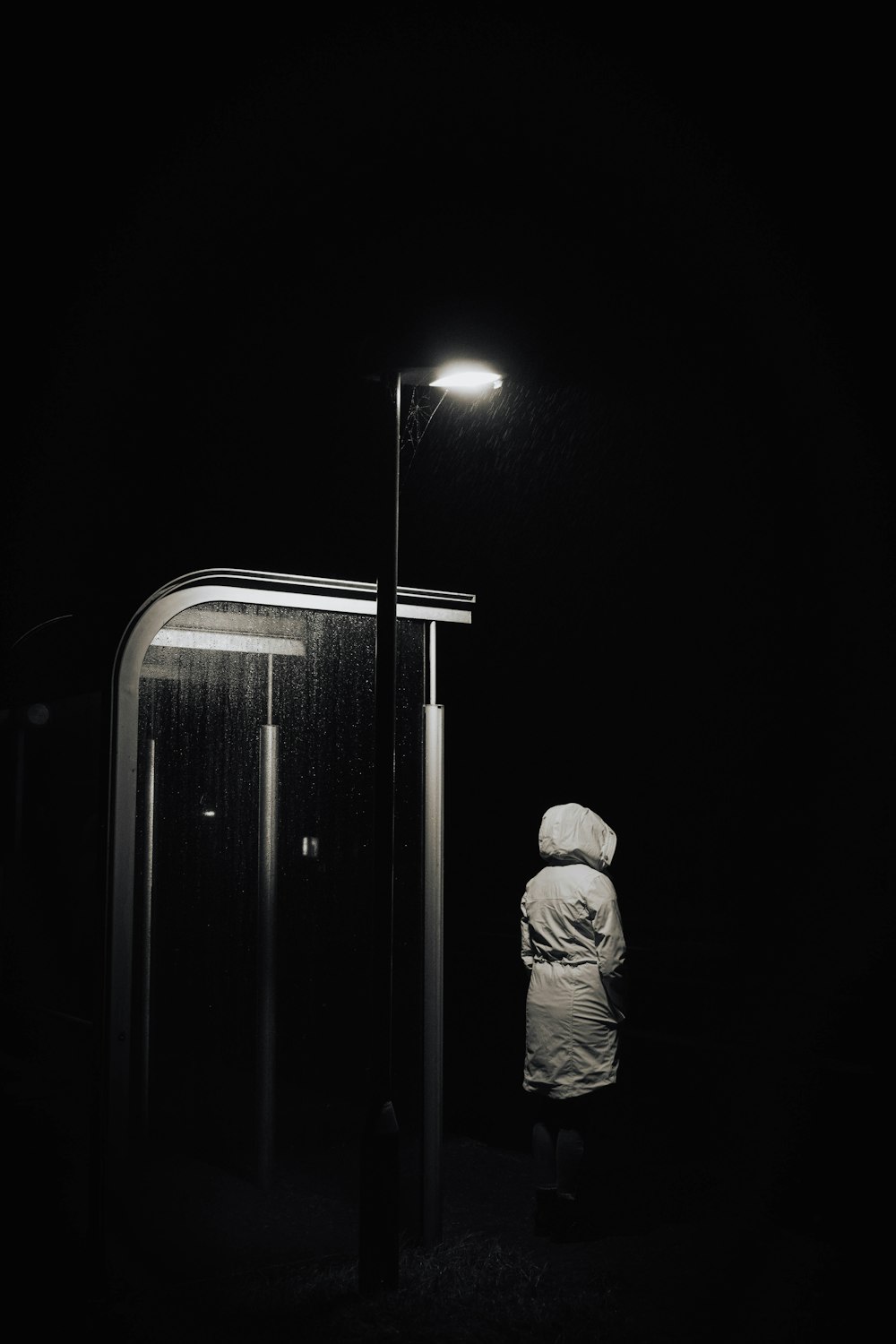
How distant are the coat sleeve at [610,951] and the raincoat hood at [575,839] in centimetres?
22

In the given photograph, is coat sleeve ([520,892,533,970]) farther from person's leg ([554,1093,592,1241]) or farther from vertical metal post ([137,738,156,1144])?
vertical metal post ([137,738,156,1144])

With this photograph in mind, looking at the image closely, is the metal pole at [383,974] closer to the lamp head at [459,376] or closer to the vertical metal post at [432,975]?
the lamp head at [459,376]

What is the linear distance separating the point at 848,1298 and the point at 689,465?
18.7m

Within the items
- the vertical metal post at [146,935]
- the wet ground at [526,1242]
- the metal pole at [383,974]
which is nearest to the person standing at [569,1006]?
the wet ground at [526,1242]

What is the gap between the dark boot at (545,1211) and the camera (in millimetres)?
5730

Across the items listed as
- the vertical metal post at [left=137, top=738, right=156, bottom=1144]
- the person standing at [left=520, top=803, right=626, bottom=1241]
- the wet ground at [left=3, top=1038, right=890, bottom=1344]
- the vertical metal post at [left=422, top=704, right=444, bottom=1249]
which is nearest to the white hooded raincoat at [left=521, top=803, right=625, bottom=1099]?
the person standing at [left=520, top=803, right=626, bottom=1241]

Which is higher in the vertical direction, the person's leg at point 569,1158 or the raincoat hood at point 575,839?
the raincoat hood at point 575,839

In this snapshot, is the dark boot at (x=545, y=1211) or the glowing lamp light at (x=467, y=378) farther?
the dark boot at (x=545, y=1211)

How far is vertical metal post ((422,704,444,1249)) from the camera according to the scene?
5.82 meters

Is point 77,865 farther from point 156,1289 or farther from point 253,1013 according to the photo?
point 156,1289

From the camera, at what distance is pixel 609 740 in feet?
78.5

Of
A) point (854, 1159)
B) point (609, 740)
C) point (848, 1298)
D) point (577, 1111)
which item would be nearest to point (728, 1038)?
point (854, 1159)

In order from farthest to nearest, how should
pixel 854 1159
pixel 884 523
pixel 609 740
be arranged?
pixel 609 740 → pixel 884 523 → pixel 854 1159

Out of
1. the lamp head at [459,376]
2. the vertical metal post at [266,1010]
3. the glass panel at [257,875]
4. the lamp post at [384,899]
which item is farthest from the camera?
the vertical metal post at [266,1010]
